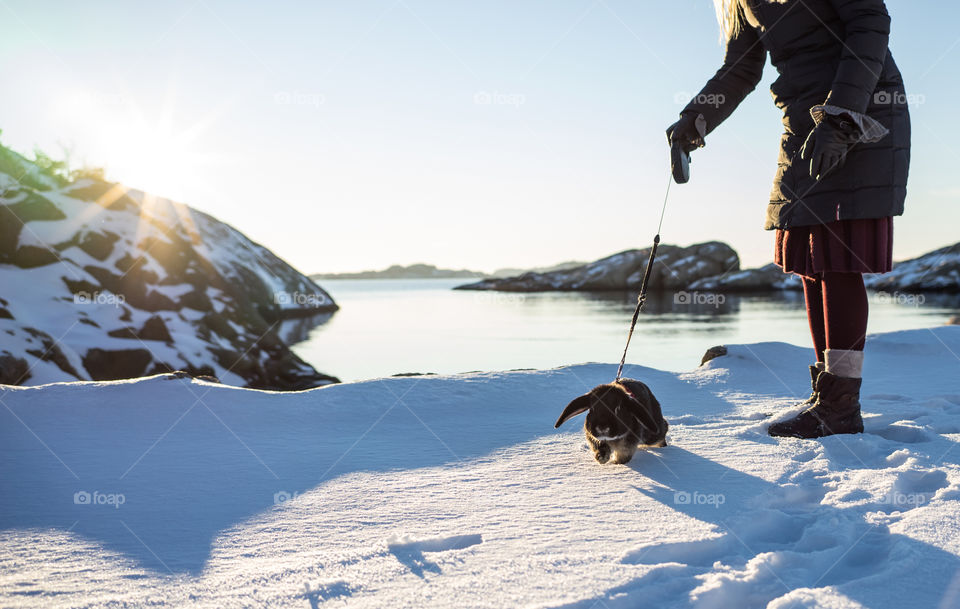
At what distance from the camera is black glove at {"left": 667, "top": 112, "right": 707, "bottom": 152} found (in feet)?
9.48

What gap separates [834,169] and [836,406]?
3.30ft

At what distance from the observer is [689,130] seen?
2900mm

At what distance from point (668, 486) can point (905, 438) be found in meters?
1.21

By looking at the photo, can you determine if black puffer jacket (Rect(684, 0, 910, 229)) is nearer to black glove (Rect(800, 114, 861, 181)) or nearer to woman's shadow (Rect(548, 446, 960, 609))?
black glove (Rect(800, 114, 861, 181))

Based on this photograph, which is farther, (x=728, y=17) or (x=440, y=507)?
(x=728, y=17)

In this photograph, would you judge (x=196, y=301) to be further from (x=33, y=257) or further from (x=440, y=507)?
(x=440, y=507)

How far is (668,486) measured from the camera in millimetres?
1949

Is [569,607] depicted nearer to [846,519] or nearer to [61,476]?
[846,519]

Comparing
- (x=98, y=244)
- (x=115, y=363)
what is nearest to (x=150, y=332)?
(x=115, y=363)
